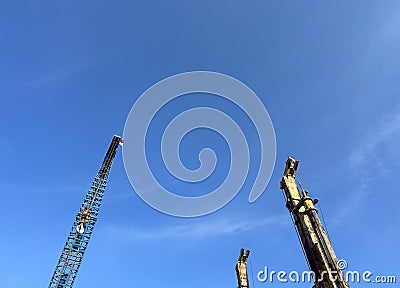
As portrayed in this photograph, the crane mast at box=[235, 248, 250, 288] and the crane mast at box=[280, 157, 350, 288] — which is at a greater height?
the crane mast at box=[235, 248, 250, 288]

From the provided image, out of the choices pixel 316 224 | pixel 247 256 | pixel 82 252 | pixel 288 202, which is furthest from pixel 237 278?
pixel 82 252

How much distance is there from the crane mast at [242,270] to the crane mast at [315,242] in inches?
508

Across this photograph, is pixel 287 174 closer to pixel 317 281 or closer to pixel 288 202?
pixel 288 202

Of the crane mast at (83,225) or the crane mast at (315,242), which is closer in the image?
the crane mast at (315,242)

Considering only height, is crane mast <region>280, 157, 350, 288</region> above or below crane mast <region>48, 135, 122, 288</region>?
below

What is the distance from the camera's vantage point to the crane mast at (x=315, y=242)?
12.6m

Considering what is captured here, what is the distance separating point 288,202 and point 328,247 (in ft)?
11.9

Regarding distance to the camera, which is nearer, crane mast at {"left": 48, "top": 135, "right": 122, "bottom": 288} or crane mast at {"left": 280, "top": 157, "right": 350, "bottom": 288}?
crane mast at {"left": 280, "top": 157, "right": 350, "bottom": 288}

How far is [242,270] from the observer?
26859 millimetres

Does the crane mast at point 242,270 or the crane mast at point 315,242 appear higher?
the crane mast at point 242,270

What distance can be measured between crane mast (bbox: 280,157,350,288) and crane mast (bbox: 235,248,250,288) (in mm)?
12908

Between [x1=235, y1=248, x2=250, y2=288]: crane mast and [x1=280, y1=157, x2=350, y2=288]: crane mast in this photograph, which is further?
[x1=235, y1=248, x2=250, y2=288]: crane mast

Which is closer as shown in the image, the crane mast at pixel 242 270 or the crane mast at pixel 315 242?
the crane mast at pixel 315 242

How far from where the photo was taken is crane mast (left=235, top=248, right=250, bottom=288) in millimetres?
26019
